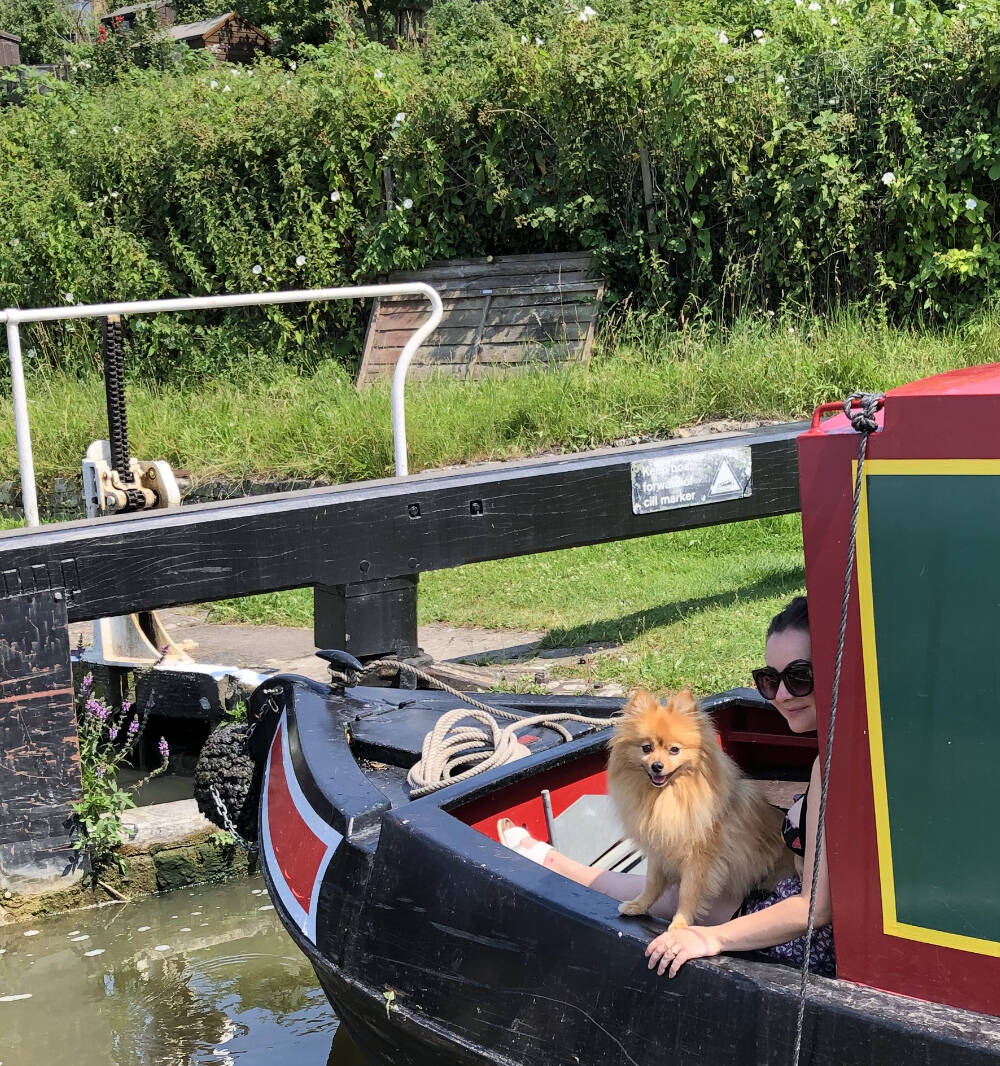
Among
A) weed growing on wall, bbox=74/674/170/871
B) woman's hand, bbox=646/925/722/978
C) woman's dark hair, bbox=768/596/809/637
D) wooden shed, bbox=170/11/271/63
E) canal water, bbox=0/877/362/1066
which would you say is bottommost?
canal water, bbox=0/877/362/1066

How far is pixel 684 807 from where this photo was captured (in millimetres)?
2533

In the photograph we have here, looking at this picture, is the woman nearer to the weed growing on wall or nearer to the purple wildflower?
the weed growing on wall

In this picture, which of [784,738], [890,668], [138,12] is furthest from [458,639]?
[138,12]

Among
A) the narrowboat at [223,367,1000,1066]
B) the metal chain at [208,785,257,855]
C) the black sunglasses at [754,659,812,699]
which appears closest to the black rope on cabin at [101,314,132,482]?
the metal chain at [208,785,257,855]

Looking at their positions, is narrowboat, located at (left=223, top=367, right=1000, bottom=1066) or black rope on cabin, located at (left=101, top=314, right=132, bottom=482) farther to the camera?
black rope on cabin, located at (left=101, top=314, right=132, bottom=482)

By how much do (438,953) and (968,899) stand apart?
49.1 inches

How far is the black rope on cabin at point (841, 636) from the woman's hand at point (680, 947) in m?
→ 0.20

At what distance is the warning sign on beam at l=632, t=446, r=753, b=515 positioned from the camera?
6.05 metres

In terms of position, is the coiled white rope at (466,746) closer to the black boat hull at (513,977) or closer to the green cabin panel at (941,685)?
the black boat hull at (513,977)

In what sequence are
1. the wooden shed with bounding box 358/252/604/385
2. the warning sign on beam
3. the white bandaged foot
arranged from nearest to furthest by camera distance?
the white bandaged foot
the warning sign on beam
the wooden shed with bounding box 358/252/604/385

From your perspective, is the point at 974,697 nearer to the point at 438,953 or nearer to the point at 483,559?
the point at 438,953

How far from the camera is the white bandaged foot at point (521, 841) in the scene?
3.40m

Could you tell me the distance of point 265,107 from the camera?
13.0 metres

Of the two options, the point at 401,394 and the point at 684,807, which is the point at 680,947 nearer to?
the point at 684,807
